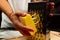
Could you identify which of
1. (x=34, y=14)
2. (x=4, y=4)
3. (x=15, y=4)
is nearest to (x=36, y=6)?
(x=34, y=14)

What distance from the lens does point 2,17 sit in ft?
3.56

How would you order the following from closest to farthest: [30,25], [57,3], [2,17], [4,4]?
[30,25], [4,4], [2,17], [57,3]

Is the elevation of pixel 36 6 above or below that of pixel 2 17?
above

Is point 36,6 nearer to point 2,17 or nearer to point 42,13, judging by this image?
A: point 42,13

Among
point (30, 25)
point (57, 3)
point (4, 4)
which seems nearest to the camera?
point (30, 25)

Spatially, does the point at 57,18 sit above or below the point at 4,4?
below

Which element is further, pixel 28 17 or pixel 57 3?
pixel 57 3

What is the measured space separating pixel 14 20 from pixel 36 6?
13 centimetres

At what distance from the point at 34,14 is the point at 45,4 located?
0.23 ft

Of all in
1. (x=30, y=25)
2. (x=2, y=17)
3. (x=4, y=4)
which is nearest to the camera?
(x=30, y=25)

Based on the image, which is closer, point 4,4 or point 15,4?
point 4,4

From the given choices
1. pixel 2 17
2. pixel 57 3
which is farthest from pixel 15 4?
pixel 57 3

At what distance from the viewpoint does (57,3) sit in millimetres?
1187

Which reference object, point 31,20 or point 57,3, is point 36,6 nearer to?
point 31,20
